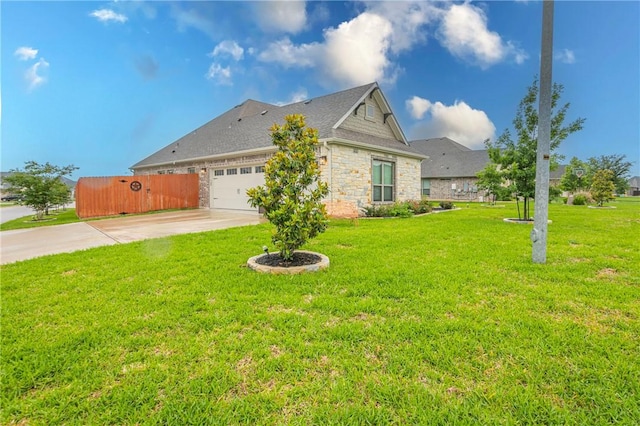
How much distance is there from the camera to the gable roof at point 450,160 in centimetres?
2961

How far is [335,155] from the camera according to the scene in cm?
1168

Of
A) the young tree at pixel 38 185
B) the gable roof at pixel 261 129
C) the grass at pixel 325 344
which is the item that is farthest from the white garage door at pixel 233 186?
the grass at pixel 325 344

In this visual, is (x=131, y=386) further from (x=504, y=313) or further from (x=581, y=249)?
(x=581, y=249)

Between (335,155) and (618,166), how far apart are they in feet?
188

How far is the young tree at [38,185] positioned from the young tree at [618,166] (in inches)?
2436

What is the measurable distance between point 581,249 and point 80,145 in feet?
86.0

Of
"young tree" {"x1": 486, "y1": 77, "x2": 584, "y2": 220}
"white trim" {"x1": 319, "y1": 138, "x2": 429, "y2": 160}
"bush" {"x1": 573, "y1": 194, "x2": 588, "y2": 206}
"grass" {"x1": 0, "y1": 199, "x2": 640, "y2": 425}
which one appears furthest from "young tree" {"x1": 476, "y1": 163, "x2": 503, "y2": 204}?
"bush" {"x1": 573, "y1": 194, "x2": 588, "y2": 206}

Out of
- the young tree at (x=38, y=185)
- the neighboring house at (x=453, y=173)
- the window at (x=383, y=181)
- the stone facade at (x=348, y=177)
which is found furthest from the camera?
the neighboring house at (x=453, y=173)

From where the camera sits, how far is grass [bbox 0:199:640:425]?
199 cm

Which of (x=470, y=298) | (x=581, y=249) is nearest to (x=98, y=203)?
(x=470, y=298)

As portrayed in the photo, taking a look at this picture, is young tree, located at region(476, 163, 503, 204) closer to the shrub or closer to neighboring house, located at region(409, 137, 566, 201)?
the shrub

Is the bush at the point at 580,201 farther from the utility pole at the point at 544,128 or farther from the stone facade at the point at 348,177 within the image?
the utility pole at the point at 544,128

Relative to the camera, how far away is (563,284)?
13.8 feet

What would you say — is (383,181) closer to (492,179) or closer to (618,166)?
(492,179)
